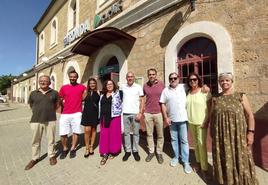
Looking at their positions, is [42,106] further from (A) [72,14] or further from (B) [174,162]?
(A) [72,14]

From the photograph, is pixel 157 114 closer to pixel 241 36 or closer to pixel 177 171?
pixel 177 171

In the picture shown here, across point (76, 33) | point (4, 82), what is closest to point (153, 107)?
point (76, 33)

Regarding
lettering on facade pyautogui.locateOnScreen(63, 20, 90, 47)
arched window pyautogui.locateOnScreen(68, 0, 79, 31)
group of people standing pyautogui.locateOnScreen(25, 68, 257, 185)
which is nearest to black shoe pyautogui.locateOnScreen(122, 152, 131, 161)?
group of people standing pyautogui.locateOnScreen(25, 68, 257, 185)

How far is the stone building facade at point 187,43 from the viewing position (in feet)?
12.5

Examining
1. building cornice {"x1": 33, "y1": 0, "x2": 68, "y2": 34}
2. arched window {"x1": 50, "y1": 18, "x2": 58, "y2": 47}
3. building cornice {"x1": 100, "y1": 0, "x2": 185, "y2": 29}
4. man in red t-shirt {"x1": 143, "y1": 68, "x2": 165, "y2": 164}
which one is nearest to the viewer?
man in red t-shirt {"x1": 143, "y1": 68, "x2": 165, "y2": 164}

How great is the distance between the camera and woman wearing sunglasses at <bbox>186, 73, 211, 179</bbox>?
3.20m

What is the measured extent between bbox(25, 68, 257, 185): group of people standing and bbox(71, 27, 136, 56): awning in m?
2.51

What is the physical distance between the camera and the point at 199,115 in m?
3.23

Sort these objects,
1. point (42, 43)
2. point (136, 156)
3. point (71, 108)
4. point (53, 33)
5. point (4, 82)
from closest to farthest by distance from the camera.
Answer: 1. point (136, 156)
2. point (71, 108)
3. point (53, 33)
4. point (42, 43)
5. point (4, 82)

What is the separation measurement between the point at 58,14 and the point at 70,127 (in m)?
10.2

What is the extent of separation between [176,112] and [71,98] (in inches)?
88.8

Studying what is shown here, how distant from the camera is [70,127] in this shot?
4445 mm

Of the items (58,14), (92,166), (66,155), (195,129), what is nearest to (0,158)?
(66,155)

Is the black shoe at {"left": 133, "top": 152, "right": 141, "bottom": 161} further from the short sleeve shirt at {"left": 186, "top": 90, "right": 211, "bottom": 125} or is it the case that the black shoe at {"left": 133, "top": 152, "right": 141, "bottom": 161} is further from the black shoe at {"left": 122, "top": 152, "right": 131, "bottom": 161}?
the short sleeve shirt at {"left": 186, "top": 90, "right": 211, "bottom": 125}
